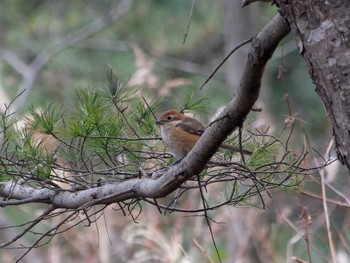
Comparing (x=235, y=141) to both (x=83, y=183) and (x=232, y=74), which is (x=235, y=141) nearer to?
(x=83, y=183)

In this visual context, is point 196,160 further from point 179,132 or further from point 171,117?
point 171,117

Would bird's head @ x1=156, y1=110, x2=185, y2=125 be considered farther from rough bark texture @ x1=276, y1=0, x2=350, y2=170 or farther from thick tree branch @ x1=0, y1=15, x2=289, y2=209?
rough bark texture @ x1=276, y1=0, x2=350, y2=170

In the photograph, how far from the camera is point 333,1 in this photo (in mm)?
1789

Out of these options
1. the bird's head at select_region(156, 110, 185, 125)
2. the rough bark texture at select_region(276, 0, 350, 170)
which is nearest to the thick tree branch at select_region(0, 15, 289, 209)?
the rough bark texture at select_region(276, 0, 350, 170)

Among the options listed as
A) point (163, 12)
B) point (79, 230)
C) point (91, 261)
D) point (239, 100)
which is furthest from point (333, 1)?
point (163, 12)

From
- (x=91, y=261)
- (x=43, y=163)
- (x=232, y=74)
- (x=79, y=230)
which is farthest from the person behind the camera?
(x=232, y=74)

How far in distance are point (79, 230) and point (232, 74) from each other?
2.70 m

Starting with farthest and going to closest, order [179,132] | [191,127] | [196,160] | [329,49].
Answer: [191,127] → [179,132] → [196,160] → [329,49]

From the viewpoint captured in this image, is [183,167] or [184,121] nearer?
[183,167]

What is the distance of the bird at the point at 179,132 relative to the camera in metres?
2.86

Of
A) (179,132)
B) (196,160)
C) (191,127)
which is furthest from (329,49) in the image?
(191,127)

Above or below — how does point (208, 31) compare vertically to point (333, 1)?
above

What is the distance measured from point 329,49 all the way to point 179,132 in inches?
56.0

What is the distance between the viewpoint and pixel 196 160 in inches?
82.4
